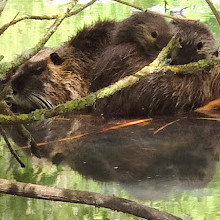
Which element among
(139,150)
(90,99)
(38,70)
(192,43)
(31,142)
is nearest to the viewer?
(90,99)

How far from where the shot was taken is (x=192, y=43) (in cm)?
225

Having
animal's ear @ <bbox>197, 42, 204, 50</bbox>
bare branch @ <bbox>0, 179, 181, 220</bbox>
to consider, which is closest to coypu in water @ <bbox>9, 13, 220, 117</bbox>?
animal's ear @ <bbox>197, 42, 204, 50</bbox>

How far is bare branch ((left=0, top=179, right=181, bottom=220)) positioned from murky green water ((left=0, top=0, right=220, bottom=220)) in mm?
72

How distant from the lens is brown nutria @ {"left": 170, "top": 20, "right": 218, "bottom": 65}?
2.19 metres

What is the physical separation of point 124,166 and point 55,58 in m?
1.18

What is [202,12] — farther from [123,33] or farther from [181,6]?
[123,33]

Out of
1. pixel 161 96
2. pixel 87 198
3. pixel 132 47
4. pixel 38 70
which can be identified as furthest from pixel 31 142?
pixel 38 70

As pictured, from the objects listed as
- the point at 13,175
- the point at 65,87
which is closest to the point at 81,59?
the point at 65,87

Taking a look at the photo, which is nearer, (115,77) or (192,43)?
(192,43)

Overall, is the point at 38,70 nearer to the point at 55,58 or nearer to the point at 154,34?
the point at 55,58

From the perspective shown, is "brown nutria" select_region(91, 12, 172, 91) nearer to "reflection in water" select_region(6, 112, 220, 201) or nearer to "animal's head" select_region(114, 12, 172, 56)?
"animal's head" select_region(114, 12, 172, 56)

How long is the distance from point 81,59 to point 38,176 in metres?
1.23

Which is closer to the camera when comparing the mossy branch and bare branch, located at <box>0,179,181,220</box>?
bare branch, located at <box>0,179,181,220</box>

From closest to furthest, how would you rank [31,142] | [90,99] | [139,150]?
[90,99] < [31,142] < [139,150]
